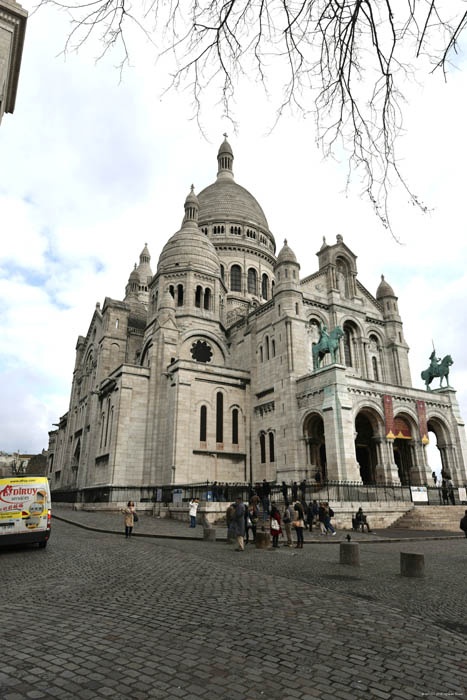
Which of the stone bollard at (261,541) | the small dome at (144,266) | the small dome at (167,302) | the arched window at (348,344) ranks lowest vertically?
the stone bollard at (261,541)

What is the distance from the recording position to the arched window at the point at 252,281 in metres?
49.6

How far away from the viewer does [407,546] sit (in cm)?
1645

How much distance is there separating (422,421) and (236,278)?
1057 inches

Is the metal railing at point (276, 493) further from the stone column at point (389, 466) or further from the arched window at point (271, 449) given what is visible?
the arched window at point (271, 449)

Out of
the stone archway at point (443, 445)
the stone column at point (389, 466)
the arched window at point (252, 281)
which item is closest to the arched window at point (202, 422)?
the stone column at point (389, 466)

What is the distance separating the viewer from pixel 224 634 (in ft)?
17.2

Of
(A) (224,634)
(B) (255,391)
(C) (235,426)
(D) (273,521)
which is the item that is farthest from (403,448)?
(A) (224,634)

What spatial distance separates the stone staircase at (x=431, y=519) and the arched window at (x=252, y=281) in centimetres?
3076

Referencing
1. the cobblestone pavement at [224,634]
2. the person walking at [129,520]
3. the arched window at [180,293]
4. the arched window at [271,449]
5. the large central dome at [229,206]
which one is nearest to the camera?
the cobblestone pavement at [224,634]

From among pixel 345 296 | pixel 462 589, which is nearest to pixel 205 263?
pixel 345 296

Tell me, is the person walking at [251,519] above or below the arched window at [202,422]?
below

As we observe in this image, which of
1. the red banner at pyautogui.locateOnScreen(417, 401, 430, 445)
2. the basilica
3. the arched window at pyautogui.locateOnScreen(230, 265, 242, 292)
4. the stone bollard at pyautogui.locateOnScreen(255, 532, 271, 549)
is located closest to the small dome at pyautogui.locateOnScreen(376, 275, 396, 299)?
the basilica

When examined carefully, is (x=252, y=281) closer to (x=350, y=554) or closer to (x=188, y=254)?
(x=188, y=254)

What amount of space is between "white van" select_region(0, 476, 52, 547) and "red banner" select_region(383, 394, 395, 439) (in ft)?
68.8
